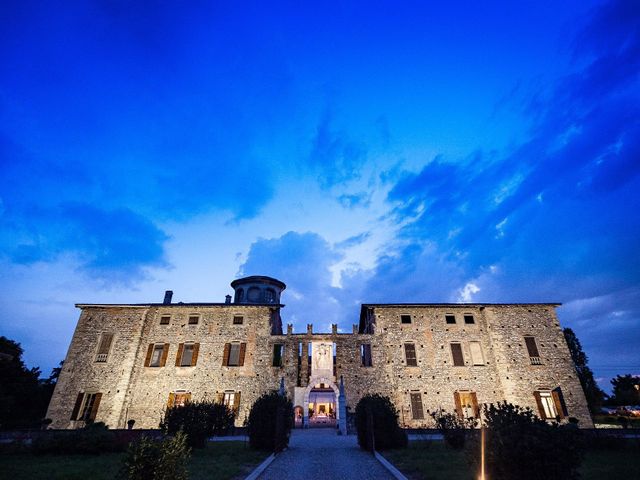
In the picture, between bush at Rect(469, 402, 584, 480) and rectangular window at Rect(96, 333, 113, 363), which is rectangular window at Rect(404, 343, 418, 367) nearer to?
bush at Rect(469, 402, 584, 480)

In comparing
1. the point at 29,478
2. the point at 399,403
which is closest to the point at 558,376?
the point at 399,403

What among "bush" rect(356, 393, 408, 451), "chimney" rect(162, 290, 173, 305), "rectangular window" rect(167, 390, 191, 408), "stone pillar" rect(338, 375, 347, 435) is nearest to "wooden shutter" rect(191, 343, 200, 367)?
"rectangular window" rect(167, 390, 191, 408)

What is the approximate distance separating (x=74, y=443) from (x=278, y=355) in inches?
545

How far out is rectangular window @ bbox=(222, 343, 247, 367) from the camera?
23655 mm

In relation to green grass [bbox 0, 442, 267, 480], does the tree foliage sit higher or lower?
higher

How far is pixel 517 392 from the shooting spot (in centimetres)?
2241

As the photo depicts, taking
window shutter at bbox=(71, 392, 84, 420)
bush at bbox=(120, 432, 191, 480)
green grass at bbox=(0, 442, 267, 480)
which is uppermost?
window shutter at bbox=(71, 392, 84, 420)

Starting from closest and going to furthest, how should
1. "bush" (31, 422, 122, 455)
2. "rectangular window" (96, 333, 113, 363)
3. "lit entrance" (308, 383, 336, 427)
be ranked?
"bush" (31, 422, 122, 455) < "rectangular window" (96, 333, 113, 363) < "lit entrance" (308, 383, 336, 427)

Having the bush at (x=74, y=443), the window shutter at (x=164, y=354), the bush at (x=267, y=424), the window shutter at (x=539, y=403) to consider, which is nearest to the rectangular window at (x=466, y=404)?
the window shutter at (x=539, y=403)

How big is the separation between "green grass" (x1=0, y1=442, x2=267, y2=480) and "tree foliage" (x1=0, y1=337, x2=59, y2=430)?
17925 millimetres

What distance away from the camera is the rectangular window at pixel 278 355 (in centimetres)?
2381

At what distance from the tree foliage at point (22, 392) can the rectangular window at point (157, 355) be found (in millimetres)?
9059

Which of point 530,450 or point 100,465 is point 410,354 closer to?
point 100,465

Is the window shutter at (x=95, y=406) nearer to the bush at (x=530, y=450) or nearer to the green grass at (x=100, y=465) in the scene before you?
the green grass at (x=100, y=465)
